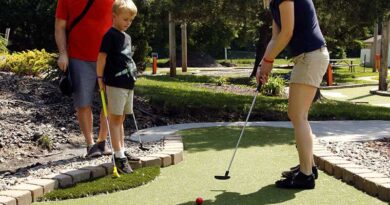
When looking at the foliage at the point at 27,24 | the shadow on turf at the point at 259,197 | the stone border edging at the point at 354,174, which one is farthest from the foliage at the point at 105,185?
Result: the foliage at the point at 27,24

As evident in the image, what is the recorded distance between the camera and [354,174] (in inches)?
172

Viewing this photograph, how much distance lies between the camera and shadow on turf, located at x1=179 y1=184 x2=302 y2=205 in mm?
3922

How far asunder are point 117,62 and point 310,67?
156cm

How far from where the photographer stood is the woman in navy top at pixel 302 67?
416 cm

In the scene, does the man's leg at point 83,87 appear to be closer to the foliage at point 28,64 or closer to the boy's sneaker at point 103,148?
the boy's sneaker at point 103,148

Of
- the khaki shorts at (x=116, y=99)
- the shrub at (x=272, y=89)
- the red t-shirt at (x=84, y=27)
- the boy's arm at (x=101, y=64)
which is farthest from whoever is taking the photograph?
the shrub at (x=272, y=89)

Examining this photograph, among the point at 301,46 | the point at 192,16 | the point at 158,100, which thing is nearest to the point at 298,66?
the point at 301,46

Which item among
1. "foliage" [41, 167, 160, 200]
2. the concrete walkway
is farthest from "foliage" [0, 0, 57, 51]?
"foliage" [41, 167, 160, 200]

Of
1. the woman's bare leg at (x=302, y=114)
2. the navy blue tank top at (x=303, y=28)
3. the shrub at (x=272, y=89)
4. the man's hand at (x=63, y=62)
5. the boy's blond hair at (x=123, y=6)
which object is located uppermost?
the boy's blond hair at (x=123, y=6)

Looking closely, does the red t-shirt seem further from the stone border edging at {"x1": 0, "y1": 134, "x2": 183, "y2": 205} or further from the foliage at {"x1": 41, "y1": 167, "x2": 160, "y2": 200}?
the foliage at {"x1": 41, "y1": 167, "x2": 160, "y2": 200}

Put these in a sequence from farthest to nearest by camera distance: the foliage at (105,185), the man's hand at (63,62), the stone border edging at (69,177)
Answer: the man's hand at (63,62) < the foliage at (105,185) < the stone border edging at (69,177)

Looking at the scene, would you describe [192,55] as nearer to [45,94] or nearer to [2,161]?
[45,94]

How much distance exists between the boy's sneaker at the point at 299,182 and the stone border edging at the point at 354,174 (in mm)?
341

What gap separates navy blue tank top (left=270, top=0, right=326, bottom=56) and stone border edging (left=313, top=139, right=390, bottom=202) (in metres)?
1.01
